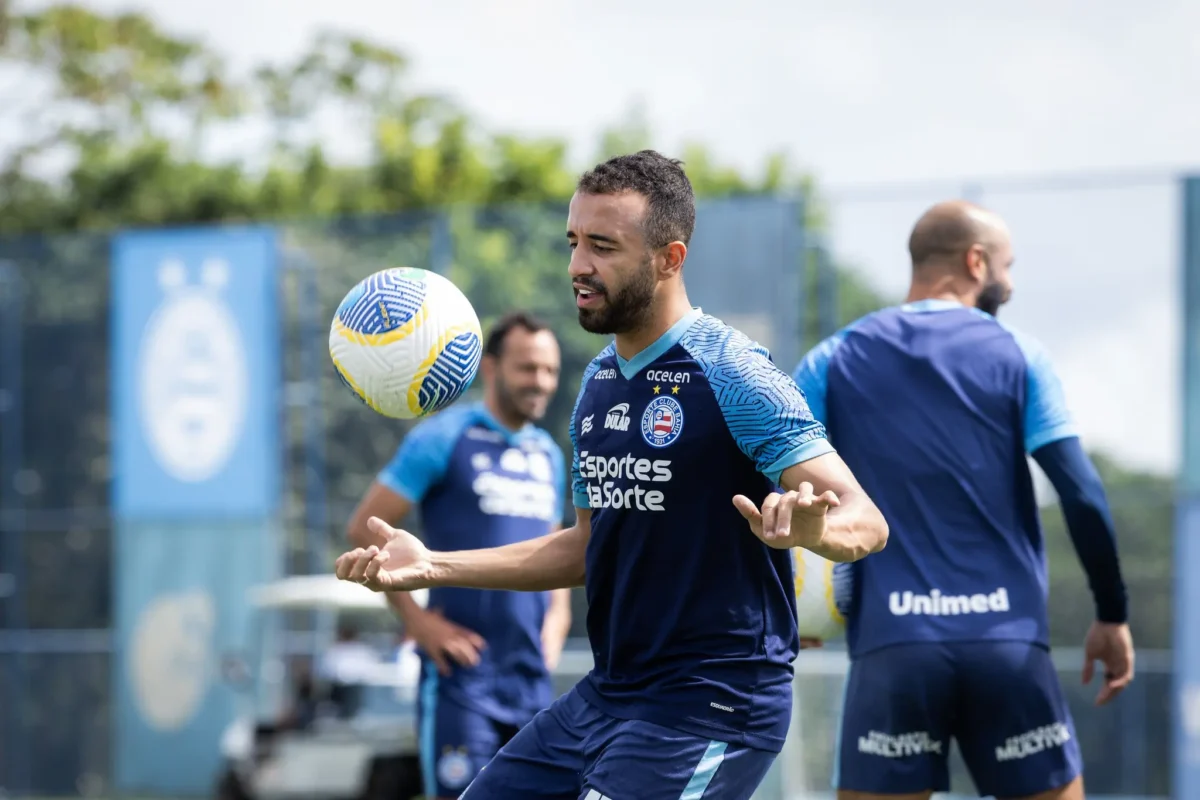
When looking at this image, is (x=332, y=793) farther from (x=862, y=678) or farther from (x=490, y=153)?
(x=490, y=153)

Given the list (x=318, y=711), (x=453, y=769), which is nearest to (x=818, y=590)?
(x=453, y=769)

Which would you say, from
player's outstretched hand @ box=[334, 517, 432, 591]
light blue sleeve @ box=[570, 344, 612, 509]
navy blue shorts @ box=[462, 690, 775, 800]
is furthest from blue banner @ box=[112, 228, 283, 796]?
navy blue shorts @ box=[462, 690, 775, 800]

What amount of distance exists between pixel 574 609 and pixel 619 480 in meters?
12.2

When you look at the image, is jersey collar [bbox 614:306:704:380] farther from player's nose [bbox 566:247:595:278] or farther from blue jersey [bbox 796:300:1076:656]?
blue jersey [bbox 796:300:1076:656]

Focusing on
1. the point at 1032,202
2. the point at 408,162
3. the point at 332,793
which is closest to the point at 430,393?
the point at 332,793

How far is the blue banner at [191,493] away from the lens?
17.0 m

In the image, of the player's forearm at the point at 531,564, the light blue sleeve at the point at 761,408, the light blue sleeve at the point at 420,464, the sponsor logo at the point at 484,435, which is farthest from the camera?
the sponsor logo at the point at 484,435

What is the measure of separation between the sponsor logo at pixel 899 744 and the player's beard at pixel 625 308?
1.71m

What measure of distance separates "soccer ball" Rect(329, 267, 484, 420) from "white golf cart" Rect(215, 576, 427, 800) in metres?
7.22

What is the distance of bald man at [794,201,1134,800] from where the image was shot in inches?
195

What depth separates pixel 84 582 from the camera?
18.0 metres

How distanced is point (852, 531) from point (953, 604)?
160 cm

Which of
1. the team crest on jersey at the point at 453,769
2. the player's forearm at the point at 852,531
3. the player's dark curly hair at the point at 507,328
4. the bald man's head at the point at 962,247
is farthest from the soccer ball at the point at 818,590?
the player's dark curly hair at the point at 507,328

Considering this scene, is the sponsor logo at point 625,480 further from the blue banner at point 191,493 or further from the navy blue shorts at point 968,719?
the blue banner at point 191,493
